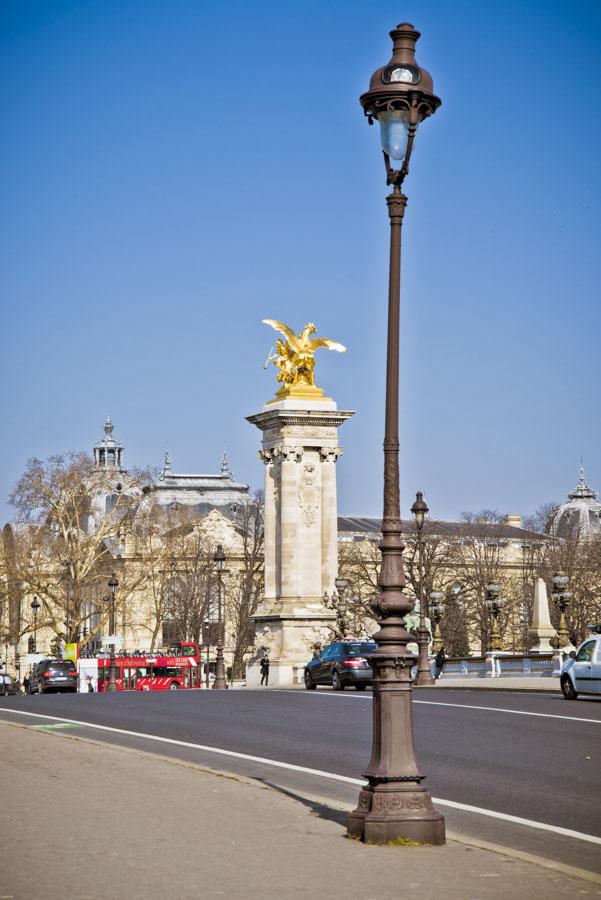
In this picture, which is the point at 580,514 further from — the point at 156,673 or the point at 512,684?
the point at 512,684

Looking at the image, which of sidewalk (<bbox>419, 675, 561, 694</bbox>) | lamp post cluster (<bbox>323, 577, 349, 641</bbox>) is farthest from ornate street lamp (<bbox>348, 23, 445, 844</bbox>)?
lamp post cluster (<bbox>323, 577, 349, 641</bbox>)

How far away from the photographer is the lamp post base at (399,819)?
41.5 feet

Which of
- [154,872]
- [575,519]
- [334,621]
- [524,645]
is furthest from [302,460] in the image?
[575,519]

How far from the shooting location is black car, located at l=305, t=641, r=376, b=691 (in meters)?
45.0

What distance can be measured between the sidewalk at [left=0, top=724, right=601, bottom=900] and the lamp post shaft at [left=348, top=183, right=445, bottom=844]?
255 mm

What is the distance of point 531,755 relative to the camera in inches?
828

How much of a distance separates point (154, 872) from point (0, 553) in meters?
84.6

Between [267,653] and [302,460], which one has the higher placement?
[302,460]

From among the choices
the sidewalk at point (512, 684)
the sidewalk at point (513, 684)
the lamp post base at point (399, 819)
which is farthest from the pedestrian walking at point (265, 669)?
the lamp post base at point (399, 819)

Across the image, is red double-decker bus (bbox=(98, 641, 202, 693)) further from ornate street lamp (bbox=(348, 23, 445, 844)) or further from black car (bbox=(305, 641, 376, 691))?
ornate street lamp (bbox=(348, 23, 445, 844))

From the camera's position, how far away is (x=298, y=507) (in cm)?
7275

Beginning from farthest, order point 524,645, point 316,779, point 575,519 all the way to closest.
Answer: point 575,519 → point 524,645 → point 316,779

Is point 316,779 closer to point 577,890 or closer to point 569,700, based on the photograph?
point 577,890

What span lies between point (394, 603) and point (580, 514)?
155064 millimetres
